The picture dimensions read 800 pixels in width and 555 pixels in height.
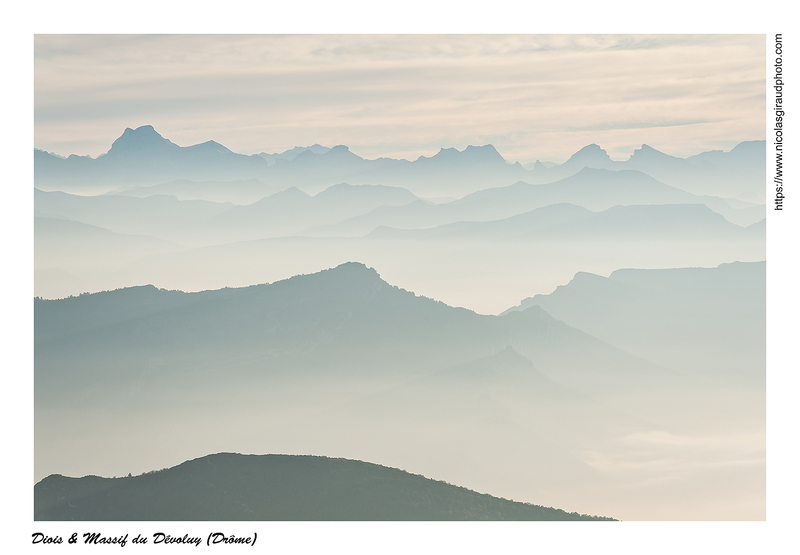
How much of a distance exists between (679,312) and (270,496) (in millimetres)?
137117

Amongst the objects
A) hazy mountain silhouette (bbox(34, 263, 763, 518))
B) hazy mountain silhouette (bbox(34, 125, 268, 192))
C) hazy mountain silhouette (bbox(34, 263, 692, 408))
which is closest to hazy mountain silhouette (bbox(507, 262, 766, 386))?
hazy mountain silhouette (bbox(34, 263, 763, 518))

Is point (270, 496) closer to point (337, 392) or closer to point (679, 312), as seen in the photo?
point (337, 392)

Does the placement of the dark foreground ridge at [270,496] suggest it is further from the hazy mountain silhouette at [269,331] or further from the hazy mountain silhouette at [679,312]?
the hazy mountain silhouette at [679,312]

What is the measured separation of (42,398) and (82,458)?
23.6 meters

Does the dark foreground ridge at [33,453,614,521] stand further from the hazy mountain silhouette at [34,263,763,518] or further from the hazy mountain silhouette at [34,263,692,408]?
the hazy mountain silhouette at [34,263,692,408]

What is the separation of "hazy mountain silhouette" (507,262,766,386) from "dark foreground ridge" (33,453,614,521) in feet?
326

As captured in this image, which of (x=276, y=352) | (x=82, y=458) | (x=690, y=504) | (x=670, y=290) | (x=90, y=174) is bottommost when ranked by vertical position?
(x=690, y=504)

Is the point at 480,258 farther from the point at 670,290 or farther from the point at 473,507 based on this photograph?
the point at 473,507

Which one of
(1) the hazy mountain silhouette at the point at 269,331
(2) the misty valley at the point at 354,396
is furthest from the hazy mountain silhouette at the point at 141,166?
(1) the hazy mountain silhouette at the point at 269,331

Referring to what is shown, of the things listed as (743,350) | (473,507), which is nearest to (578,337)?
(743,350)

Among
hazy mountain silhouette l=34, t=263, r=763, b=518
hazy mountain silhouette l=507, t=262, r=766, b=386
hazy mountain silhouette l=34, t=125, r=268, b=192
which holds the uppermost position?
hazy mountain silhouette l=34, t=125, r=268, b=192

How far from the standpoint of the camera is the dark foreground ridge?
4994cm

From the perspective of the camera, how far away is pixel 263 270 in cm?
17062

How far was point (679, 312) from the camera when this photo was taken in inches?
6452
